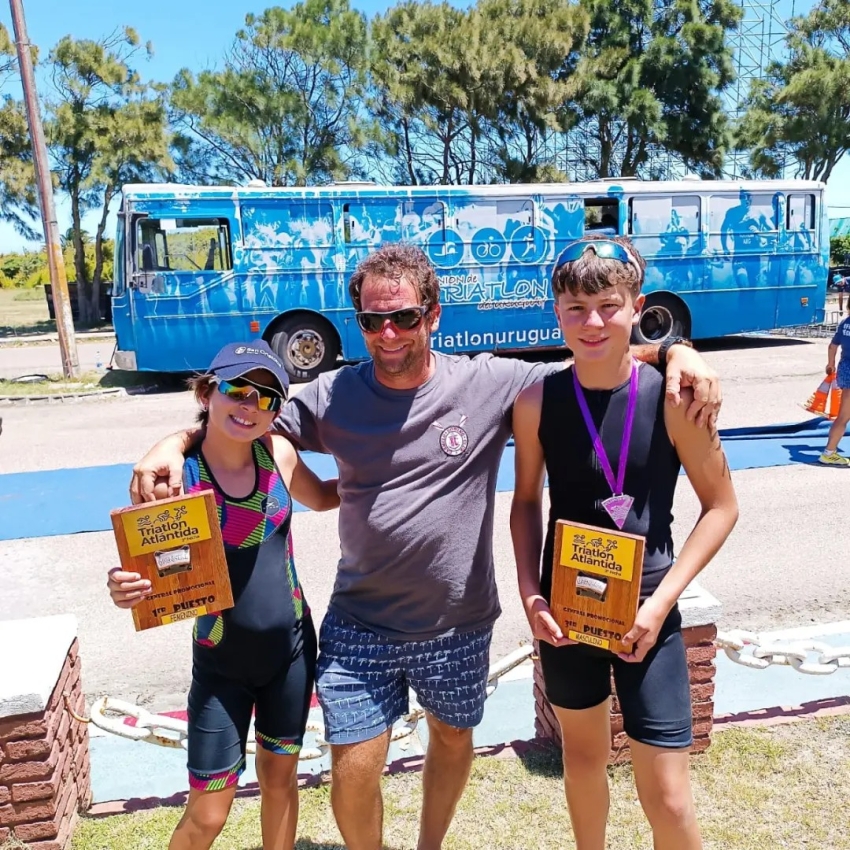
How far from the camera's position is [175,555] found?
80.2 inches

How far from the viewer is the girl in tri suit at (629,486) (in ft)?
6.85

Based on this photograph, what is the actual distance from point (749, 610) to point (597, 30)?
85.0 feet

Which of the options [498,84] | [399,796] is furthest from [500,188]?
[498,84]

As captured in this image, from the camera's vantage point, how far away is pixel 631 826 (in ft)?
8.80

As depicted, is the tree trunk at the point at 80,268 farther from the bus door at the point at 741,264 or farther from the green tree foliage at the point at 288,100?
the bus door at the point at 741,264

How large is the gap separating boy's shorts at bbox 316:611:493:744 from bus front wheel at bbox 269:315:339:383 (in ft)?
34.4

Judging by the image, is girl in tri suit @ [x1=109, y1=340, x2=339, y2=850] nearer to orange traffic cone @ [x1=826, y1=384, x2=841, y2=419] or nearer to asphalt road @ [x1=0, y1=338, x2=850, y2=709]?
asphalt road @ [x1=0, y1=338, x2=850, y2=709]

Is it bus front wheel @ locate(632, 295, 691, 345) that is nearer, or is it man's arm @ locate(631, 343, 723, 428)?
man's arm @ locate(631, 343, 723, 428)

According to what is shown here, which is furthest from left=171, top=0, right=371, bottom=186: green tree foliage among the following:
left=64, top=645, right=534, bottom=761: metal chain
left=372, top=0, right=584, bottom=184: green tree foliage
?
left=64, top=645, right=534, bottom=761: metal chain

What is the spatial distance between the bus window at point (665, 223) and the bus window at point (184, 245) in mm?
6702

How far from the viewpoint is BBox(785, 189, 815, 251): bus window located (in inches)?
580

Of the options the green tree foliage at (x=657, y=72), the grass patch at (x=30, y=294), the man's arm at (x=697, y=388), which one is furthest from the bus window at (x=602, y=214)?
the grass patch at (x=30, y=294)

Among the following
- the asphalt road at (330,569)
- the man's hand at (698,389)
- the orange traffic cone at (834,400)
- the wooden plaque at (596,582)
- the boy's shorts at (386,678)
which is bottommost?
the asphalt road at (330,569)

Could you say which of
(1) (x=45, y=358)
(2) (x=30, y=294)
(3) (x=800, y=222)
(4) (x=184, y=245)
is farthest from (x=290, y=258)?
(2) (x=30, y=294)
